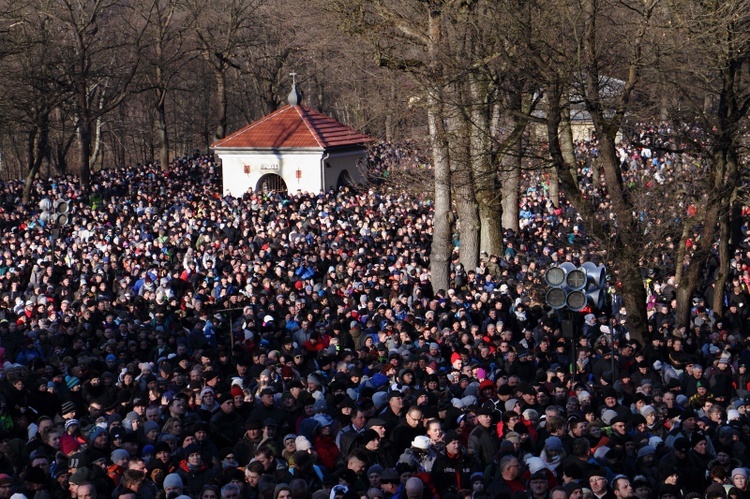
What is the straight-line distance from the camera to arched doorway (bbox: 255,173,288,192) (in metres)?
37.8

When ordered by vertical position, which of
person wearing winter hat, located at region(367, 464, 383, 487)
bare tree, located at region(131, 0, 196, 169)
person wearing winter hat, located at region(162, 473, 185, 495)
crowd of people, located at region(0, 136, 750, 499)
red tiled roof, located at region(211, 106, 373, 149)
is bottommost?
crowd of people, located at region(0, 136, 750, 499)

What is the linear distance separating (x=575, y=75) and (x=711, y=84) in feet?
9.70

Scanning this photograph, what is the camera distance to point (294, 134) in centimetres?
3759

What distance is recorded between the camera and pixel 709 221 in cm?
1778

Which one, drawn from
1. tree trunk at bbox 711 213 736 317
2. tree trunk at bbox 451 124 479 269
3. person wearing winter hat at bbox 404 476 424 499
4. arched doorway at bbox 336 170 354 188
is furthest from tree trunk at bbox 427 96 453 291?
arched doorway at bbox 336 170 354 188

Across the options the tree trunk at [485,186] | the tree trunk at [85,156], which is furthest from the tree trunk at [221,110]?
the tree trunk at [485,186]

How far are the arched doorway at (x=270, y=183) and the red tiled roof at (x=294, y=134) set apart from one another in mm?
1103

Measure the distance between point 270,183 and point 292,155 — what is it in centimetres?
167

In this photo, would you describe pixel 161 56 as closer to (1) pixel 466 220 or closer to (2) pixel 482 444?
(1) pixel 466 220

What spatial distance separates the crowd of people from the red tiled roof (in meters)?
8.29

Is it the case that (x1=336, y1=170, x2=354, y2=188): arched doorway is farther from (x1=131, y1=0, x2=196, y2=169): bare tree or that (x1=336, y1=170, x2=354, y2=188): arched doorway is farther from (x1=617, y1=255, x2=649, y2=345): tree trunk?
(x1=617, y1=255, x2=649, y2=345): tree trunk

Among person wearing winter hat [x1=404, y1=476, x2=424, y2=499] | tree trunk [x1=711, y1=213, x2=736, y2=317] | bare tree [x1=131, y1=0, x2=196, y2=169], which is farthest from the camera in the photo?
bare tree [x1=131, y1=0, x2=196, y2=169]

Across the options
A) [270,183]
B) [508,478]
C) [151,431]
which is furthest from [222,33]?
[508,478]

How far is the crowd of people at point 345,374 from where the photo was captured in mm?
9672
